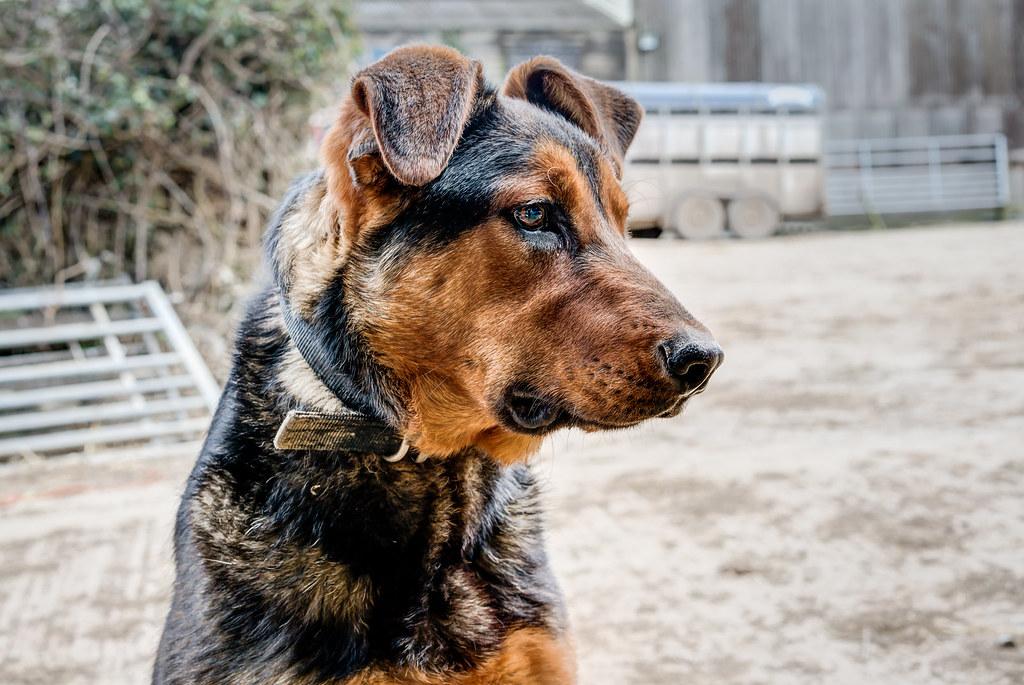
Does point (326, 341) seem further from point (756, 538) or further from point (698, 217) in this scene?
point (698, 217)

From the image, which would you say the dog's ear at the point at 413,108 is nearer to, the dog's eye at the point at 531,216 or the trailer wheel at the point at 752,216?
the dog's eye at the point at 531,216

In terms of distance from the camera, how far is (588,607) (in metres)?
3.85

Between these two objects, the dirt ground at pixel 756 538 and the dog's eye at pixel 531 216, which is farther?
the dirt ground at pixel 756 538

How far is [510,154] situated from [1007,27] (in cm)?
2730

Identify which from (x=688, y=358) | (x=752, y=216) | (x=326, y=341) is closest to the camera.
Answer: (x=688, y=358)

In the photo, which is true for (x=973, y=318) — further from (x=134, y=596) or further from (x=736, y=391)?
(x=134, y=596)

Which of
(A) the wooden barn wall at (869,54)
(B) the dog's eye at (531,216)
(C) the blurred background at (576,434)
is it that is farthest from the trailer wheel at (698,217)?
(B) the dog's eye at (531,216)

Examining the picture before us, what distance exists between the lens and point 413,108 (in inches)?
83.4

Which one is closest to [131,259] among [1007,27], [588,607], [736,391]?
[736,391]

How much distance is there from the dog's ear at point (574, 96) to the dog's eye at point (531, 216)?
524 mm

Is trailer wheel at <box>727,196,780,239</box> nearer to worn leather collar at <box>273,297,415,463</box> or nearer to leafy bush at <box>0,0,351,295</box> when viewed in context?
leafy bush at <box>0,0,351,295</box>

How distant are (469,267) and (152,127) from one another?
5.94m

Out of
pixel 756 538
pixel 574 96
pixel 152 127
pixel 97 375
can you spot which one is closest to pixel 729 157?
pixel 152 127

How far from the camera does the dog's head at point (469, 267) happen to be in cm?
209
